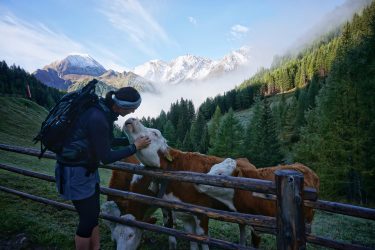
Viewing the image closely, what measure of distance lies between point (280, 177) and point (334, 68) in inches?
941

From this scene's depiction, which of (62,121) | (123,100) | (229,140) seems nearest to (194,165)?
(123,100)

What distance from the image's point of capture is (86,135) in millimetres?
3400

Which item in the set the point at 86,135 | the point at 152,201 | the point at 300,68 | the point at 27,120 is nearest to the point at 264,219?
the point at 152,201

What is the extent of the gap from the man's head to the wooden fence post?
194 cm

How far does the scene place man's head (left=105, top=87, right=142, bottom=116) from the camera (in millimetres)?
3674

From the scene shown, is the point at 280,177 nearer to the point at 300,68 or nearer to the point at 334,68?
the point at 334,68

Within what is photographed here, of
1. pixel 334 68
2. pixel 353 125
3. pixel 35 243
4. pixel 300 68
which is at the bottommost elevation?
pixel 35 243

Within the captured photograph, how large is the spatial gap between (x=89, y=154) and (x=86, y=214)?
770 mm

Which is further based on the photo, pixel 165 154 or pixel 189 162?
pixel 189 162

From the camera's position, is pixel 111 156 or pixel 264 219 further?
pixel 264 219

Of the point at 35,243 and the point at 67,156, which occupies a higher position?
the point at 67,156

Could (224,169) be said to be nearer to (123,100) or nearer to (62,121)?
(123,100)

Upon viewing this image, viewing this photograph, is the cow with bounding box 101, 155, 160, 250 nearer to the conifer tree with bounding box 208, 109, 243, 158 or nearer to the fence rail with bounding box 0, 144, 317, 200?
the fence rail with bounding box 0, 144, 317, 200

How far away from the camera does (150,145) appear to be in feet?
15.1
